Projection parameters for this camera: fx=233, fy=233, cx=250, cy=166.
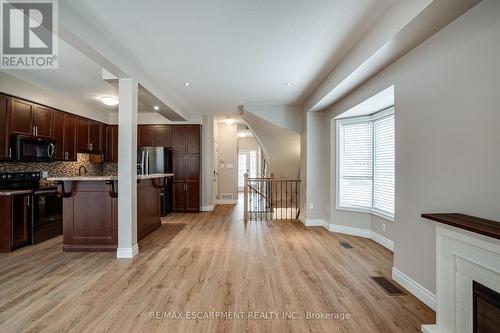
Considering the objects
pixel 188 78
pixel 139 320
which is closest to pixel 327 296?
pixel 139 320

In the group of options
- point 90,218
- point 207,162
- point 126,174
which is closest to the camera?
point 126,174

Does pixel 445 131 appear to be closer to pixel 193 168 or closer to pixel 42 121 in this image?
pixel 193 168

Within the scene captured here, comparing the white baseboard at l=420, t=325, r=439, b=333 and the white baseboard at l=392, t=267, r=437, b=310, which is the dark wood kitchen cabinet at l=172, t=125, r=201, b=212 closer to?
the white baseboard at l=392, t=267, r=437, b=310

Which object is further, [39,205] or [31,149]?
[31,149]

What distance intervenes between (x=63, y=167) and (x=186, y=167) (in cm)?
270

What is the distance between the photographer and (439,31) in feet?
6.37

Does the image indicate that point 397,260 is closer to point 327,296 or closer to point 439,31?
point 327,296

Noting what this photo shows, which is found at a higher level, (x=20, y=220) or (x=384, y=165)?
(x=384, y=165)

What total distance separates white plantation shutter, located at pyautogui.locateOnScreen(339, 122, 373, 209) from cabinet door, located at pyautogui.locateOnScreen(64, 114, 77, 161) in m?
5.58

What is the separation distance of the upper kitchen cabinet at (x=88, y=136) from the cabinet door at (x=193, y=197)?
2.46 m

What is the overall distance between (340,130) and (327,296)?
10.1 feet

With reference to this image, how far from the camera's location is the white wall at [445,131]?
158 centimetres

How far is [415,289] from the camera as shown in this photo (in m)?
2.25

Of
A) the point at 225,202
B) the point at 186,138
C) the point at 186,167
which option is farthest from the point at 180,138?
the point at 225,202
